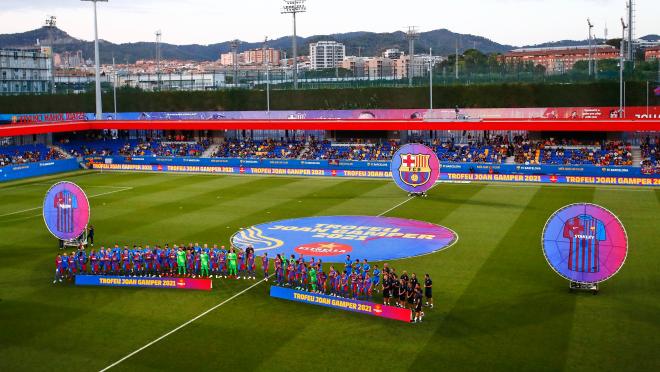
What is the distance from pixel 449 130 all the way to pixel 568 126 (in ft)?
34.5

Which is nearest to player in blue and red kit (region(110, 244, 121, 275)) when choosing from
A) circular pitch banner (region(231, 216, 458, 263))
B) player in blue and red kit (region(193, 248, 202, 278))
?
player in blue and red kit (region(193, 248, 202, 278))

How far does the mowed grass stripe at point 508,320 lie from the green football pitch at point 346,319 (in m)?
0.06

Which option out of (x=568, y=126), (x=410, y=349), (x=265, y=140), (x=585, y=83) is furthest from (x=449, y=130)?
(x=410, y=349)

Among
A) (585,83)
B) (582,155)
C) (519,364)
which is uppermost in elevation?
(585,83)

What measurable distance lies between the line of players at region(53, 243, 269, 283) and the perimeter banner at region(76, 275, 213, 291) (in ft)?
3.66

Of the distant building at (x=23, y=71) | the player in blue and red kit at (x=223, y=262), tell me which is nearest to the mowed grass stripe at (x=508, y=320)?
the player in blue and red kit at (x=223, y=262)

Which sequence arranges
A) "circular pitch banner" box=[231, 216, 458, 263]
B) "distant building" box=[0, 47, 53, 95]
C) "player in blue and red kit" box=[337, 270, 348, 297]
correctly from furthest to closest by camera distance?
"distant building" box=[0, 47, 53, 95] → "circular pitch banner" box=[231, 216, 458, 263] → "player in blue and red kit" box=[337, 270, 348, 297]

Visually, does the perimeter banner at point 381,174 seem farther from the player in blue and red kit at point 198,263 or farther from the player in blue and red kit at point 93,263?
the player in blue and red kit at point 93,263

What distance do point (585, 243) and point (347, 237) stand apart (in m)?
12.8

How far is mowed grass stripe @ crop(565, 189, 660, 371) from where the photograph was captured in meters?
17.6

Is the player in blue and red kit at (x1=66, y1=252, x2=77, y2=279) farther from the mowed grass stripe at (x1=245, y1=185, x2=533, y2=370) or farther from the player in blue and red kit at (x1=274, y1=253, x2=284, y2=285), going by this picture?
the mowed grass stripe at (x1=245, y1=185, x2=533, y2=370)

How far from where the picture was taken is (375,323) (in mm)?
20828

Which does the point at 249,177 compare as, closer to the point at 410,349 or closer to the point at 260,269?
the point at 260,269

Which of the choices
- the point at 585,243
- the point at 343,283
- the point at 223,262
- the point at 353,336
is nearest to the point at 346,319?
the point at 353,336
